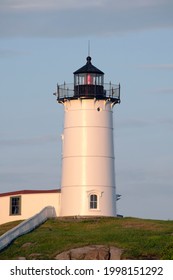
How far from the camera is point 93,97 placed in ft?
232

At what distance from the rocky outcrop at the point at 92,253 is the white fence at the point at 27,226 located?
3768mm

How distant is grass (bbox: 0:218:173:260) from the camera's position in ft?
191

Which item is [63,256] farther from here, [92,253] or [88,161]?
[88,161]

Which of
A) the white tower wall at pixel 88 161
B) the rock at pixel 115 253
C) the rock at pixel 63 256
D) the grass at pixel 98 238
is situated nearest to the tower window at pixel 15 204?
the white tower wall at pixel 88 161

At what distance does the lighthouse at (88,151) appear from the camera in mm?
70062

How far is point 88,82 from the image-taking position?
71.4m

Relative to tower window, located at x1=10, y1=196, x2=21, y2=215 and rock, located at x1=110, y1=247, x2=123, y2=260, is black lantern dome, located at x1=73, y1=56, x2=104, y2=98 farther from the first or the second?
rock, located at x1=110, y1=247, x2=123, y2=260

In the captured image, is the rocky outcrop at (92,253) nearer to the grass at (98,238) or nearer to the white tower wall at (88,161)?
the grass at (98,238)

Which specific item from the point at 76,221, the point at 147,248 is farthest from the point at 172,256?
the point at 76,221

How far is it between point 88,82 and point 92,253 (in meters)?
16.1

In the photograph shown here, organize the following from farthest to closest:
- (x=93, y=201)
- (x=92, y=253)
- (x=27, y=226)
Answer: (x=93, y=201) → (x=27, y=226) → (x=92, y=253)

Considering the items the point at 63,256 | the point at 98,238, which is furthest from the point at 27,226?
the point at 63,256

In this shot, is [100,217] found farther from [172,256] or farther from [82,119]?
[172,256]
